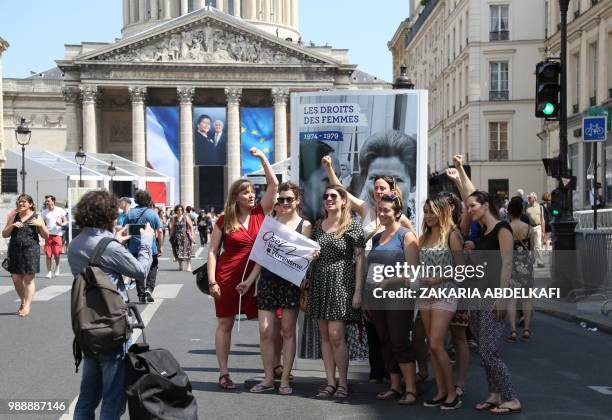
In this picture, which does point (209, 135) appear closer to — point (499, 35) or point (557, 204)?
point (499, 35)

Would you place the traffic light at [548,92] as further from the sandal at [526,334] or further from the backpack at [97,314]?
the backpack at [97,314]

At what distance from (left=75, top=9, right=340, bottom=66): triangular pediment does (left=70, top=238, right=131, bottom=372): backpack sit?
223 feet

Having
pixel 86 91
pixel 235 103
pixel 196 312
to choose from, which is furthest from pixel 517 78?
pixel 196 312

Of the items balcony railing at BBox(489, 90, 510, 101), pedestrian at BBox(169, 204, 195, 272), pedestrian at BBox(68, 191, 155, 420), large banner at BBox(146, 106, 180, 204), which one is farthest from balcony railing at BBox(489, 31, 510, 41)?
pedestrian at BBox(68, 191, 155, 420)

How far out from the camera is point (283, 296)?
752 cm

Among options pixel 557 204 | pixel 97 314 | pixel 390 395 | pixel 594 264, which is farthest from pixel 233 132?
pixel 97 314

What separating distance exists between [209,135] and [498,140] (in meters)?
21.7

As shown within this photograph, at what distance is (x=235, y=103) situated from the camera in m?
72.4

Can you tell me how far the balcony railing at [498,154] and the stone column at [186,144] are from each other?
2809 centimetres

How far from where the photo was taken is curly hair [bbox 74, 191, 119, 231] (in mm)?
5535

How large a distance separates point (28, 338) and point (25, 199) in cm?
299

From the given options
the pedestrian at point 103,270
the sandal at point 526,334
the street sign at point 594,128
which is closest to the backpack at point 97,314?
the pedestrian at point 103,270

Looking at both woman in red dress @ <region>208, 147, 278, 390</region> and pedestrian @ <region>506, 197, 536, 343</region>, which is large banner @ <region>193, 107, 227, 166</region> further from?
woman in red dress @ <region>208, 147, 278, 390</region>

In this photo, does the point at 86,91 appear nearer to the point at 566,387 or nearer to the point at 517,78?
the point at 517,78
